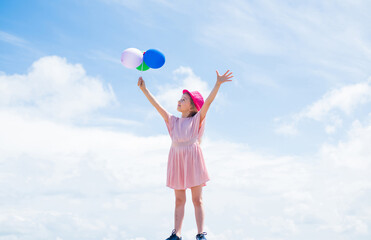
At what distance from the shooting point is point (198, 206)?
6.65m

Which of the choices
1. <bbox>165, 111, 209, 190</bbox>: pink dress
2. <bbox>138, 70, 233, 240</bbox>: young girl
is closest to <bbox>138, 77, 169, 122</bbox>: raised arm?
<bbox>138, 70, 233, 240</bbox>: young girl

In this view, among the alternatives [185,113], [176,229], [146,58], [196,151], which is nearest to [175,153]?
[196,151]

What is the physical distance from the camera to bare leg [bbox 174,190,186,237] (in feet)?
22.0

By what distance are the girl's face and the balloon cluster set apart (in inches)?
30.1

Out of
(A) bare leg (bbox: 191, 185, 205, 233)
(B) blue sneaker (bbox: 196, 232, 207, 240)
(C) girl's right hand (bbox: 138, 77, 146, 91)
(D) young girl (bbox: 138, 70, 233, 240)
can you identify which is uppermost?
(C) girl's right hand (bbox: 138, 77, 146, 91)

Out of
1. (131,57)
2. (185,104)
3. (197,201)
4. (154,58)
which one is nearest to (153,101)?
(185,104)

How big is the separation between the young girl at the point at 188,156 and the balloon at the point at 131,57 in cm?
111

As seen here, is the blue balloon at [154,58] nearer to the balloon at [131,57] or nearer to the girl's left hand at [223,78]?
the balloon at [131,57]

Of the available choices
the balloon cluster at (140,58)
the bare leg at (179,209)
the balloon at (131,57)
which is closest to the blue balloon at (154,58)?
the balloon cluster at (140,58)

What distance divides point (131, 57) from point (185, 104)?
136 centimetres

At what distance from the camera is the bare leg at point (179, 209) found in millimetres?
6695

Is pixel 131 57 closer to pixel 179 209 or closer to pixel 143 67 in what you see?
pixel 143 67

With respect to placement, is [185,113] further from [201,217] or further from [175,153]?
[201,217]

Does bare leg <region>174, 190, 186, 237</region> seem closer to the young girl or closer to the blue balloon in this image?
the young girl
